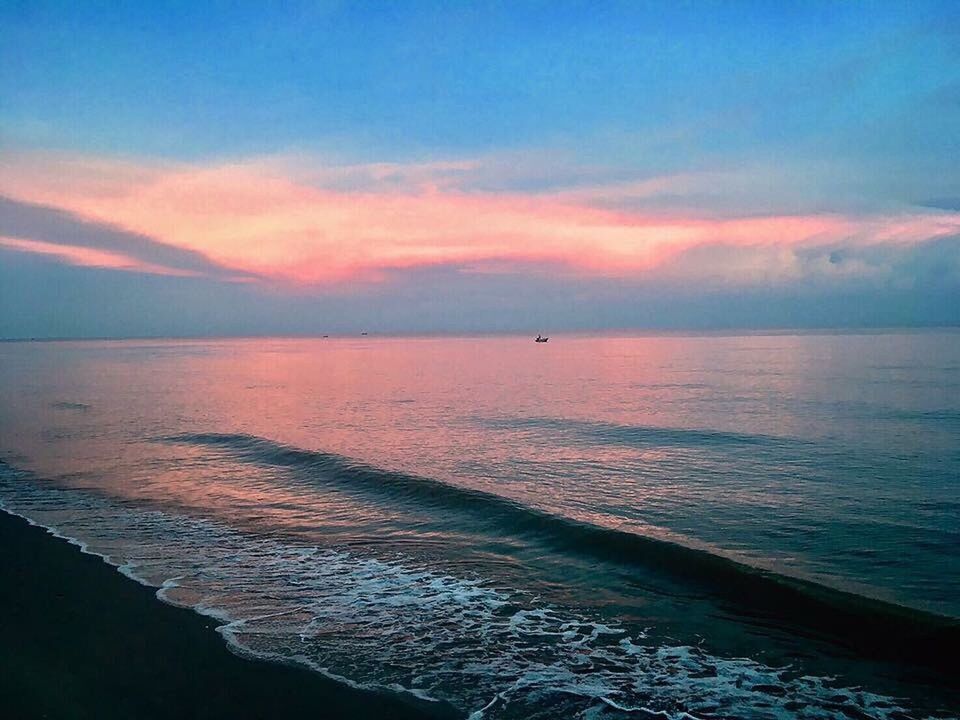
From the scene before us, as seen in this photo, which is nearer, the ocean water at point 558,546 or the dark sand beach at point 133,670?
the dark sand beach at point 133,670

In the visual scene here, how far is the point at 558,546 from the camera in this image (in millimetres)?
14305

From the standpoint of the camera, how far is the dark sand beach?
292 inches

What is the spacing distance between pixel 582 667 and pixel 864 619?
15.9 ft

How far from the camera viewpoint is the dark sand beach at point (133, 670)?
7.42 m

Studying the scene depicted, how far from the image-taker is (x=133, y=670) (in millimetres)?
8281

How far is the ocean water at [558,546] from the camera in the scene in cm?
863

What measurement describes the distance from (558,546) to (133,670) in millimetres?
8299

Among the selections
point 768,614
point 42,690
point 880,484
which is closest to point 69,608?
point 42,690

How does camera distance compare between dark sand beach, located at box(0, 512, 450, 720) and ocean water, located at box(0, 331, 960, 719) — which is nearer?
dark sand beach, located at box(0, 512, 450, 720)

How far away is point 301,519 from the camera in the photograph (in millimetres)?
16719

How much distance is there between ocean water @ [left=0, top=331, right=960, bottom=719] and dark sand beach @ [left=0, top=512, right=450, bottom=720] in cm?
43

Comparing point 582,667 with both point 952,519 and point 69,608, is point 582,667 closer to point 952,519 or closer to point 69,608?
point 69,608

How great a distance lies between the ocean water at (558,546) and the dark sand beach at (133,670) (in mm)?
435

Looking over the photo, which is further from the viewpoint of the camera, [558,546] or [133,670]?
[558,546]
